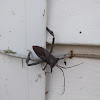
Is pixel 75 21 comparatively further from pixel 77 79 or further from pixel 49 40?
pixel 77 79

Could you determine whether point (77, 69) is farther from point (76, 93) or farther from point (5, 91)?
point (5, 91)

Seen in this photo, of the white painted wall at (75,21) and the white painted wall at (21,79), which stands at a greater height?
the white painted wall at (75,21)

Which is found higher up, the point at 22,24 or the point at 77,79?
the point at 22,24

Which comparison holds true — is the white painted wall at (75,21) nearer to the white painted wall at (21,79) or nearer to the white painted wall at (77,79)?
the white painted wall at (77,79)

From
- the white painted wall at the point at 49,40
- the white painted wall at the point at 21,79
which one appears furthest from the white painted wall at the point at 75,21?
the white painted wall at the point at 21,79

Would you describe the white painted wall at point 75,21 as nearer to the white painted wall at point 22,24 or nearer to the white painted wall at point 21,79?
the white painted wall at point 22,24

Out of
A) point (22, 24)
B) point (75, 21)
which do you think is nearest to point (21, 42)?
point (22, 24)

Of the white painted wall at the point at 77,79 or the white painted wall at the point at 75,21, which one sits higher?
the white painted wall at the point at 75,21

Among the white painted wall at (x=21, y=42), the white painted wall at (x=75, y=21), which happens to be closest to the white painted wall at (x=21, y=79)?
the white painted wall at (x=21, y=42)

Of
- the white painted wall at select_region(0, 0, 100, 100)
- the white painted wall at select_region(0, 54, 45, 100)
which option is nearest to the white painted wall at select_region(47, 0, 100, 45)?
the white painted wall at select_region(0, 0, 100, 100)

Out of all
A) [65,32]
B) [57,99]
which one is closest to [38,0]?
[65,32]

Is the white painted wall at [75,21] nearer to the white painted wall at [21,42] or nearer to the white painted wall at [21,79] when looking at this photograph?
the white painted wall at [21,42]

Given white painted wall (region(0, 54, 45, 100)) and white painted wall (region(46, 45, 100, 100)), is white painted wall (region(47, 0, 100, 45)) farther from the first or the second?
white painted wall (region(0, 54, 45, 100))
